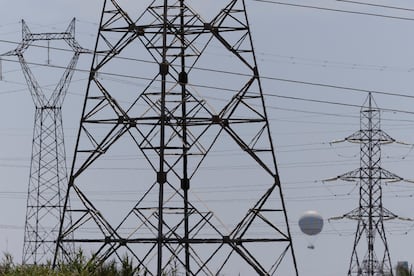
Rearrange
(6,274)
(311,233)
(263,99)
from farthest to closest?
(311,233)
(263,99)
(6,274)

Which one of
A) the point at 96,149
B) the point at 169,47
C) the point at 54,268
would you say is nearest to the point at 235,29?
the point at 169,47

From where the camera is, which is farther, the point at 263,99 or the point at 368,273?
the point at 368,273

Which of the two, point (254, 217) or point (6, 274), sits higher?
point (254, 217)

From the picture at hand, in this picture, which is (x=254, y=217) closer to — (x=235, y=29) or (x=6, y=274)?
(x=235, y=29)

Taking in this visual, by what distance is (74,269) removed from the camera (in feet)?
125

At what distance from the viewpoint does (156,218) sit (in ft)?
164

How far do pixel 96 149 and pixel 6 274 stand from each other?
1118cm

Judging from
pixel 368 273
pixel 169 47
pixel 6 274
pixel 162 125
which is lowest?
pixel 6 274

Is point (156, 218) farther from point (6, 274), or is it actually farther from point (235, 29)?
point (6, 274)

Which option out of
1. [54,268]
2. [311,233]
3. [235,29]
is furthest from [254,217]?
[311,233]

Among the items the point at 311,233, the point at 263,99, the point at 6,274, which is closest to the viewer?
the point at 6,274

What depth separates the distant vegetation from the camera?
3666 cm

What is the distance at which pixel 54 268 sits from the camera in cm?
3941

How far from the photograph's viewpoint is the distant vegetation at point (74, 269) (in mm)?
36656
